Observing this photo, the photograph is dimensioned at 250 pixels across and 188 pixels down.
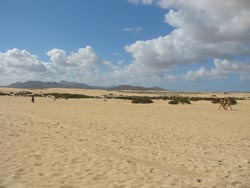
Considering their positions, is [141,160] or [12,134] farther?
[12,134]

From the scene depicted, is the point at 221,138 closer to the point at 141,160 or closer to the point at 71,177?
Result: the point at 141,160

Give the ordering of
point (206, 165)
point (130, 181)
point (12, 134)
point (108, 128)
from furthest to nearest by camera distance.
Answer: point (108, 128) < point (12, 134) < point (206, 165) < point (130, 181)

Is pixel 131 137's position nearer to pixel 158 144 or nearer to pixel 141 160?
pixel 158 144

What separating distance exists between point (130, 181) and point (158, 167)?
1.56 meters

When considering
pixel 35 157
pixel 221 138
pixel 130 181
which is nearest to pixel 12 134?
pixel 35 157

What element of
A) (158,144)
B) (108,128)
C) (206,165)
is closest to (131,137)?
(158,144)

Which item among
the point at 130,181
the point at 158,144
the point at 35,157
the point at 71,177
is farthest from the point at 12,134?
the point at 130,181

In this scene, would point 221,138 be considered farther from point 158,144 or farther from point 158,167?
point 158,167

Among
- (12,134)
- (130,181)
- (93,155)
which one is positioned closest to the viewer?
(130,181)

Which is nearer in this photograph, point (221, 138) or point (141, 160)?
point (141, 160)

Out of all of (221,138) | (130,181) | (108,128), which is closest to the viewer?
(130,181)

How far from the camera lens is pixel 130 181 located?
23.4 ft

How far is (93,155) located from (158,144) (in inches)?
121

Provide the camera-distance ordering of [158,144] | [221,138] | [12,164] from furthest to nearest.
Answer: [221,138]
[158,144]
[12,164]
